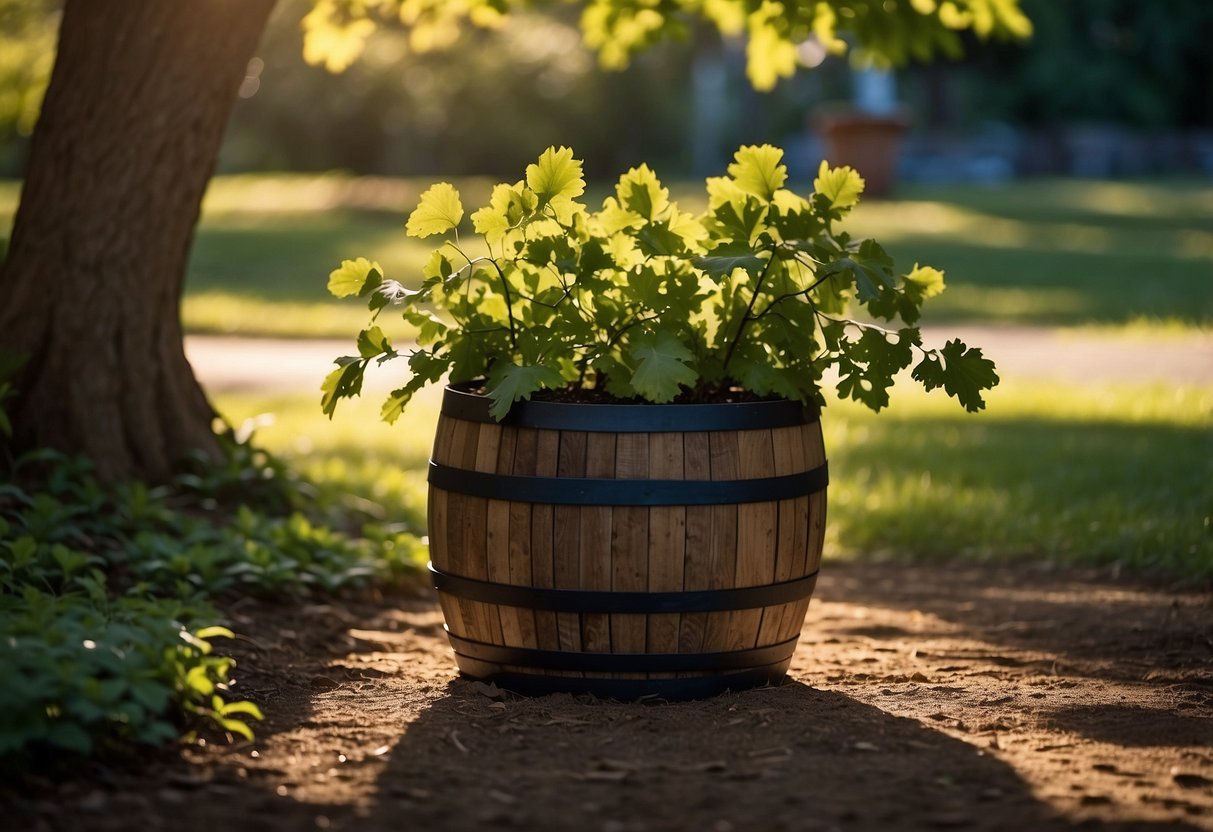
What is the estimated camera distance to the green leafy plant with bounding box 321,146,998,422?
380 centimetres

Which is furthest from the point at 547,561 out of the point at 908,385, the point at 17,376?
the point at 908,385

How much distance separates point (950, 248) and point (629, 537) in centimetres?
1629

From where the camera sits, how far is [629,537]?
3.64 metres

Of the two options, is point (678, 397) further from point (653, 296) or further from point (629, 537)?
point (629, 537)

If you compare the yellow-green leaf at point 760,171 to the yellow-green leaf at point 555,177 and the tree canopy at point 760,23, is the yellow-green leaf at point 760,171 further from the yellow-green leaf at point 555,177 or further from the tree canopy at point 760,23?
the tree canopy at point 760,23

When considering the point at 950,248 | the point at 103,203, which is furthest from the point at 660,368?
the point at 950,248

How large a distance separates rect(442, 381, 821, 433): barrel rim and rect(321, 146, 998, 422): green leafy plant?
64 mm

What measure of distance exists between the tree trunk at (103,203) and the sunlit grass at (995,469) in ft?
4.88

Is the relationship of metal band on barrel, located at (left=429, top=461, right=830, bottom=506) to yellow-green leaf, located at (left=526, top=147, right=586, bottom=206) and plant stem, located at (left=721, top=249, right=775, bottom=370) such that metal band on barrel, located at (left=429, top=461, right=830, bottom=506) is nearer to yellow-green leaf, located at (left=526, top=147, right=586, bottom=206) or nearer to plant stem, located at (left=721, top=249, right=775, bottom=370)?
plant stem, located at (left=721, top=249, right=775, bottom=370)

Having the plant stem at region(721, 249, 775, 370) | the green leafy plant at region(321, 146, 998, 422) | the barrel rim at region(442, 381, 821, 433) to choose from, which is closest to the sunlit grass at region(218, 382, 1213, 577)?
the green leafy plant at region(321, 146, 998, 422)

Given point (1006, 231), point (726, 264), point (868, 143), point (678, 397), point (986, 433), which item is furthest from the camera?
point (868, 143)

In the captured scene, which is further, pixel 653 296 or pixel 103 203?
pixel 103 203

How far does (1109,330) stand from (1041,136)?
28936 millimetres

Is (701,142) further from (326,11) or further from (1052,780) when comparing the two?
(1052,780)
